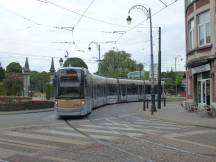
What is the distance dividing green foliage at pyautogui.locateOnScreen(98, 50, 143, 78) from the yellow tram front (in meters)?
85.1

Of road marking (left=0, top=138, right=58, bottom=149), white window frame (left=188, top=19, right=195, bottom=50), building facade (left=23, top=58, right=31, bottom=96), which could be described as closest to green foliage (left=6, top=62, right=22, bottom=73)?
building facade (left=23, top=58, right=31, bottom=96)

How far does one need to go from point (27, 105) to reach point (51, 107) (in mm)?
4040

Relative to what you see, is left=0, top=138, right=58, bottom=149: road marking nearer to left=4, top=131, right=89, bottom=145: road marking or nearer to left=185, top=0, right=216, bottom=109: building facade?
left=4, top=131, right=89, bottom=145: road marking

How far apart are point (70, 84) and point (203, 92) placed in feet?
38.0

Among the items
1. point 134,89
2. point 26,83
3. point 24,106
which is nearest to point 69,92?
point 24,106

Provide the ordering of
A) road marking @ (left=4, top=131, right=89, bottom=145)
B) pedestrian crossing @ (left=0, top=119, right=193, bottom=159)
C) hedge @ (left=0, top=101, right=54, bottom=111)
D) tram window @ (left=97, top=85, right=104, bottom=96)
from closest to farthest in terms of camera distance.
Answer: pedestrian crossing @ (left=0, top=119, right=193, bottom=159) < road marking @ (left=4, top=131, right=89, bottom=145) < tram window @ (left=97, top=85, right=104, bottom=96) < hedge @ (left=0, top=101, right=54, bottom=111)

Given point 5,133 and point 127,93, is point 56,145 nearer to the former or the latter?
point 5,133

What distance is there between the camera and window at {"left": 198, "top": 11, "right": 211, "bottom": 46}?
34.6 m

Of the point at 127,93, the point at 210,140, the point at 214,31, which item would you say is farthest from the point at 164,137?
the point at 127,93

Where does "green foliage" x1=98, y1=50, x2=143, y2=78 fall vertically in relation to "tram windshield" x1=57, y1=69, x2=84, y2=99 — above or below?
above

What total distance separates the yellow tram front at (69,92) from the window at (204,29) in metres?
10.2

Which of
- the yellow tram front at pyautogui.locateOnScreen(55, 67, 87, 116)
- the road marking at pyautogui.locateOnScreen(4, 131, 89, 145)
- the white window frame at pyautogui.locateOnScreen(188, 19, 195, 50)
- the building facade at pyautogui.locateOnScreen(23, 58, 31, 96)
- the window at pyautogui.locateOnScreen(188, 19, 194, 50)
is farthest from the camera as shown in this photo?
the building facade at pyautogui.locateOnScreen(23, 58, 31, 96)

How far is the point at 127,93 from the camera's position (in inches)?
2415

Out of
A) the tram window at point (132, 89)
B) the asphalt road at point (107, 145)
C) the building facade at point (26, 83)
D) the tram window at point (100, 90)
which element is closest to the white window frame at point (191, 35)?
the tram window at point (100, 90)
